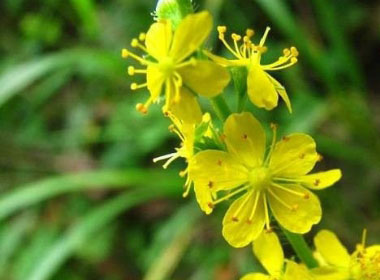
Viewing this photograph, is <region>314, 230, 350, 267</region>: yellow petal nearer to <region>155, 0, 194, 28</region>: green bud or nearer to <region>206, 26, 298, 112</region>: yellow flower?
<region>206, 26, 298, 112</region>: yellow flower

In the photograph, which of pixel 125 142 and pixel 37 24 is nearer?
pixel 125 142

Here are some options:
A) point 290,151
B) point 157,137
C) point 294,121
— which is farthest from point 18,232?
point 290,151

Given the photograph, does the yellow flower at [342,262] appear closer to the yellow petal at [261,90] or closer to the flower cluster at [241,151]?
the flower cluster at [241,151]

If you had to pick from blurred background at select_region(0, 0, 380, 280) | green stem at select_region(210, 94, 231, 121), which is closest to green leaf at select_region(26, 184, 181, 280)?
blurred background at select_region(0, 0, 380, 280)

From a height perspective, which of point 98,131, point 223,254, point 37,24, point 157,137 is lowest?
point 223,254

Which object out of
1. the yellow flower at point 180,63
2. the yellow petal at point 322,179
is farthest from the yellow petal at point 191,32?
the yellow petal at point 322,179

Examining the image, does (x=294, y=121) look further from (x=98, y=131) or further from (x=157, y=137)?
(x=98, y=131)
